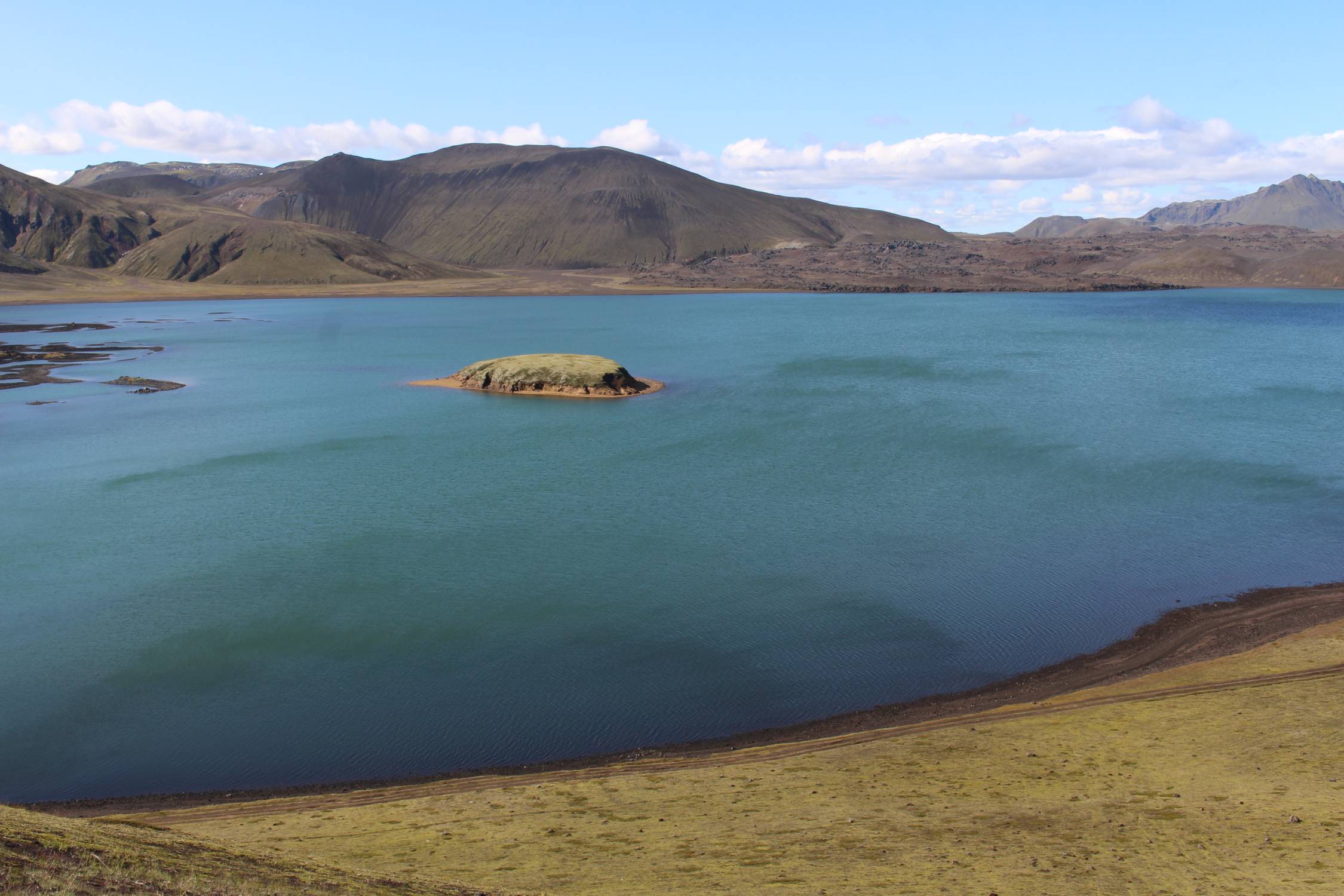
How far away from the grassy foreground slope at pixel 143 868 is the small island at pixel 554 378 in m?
63.4

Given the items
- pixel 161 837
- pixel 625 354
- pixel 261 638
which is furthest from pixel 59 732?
pixel 625 354

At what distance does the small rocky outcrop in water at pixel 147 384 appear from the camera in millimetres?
80562

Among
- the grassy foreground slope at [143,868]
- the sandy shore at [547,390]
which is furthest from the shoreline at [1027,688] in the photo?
the sandy shore at [547,390]

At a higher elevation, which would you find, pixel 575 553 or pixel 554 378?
pixel 554 378

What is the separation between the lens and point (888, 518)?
40.6m

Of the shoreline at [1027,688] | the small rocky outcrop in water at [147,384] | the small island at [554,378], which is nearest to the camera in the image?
the shoreline at [1027,688]

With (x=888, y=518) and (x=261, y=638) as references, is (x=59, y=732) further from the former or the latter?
(x=888, y=518)

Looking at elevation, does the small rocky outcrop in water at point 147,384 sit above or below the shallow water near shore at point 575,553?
above

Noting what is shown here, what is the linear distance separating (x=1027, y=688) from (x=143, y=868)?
21.2 meters

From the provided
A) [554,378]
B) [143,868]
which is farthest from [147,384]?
[143,868]

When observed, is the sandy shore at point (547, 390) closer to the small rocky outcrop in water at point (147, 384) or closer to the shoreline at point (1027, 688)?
the small rocky outcrop in water at point (147, 384)

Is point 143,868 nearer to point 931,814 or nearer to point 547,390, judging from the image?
point 931,814

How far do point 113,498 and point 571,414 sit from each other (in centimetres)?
3242

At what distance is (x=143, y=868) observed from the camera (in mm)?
12375
